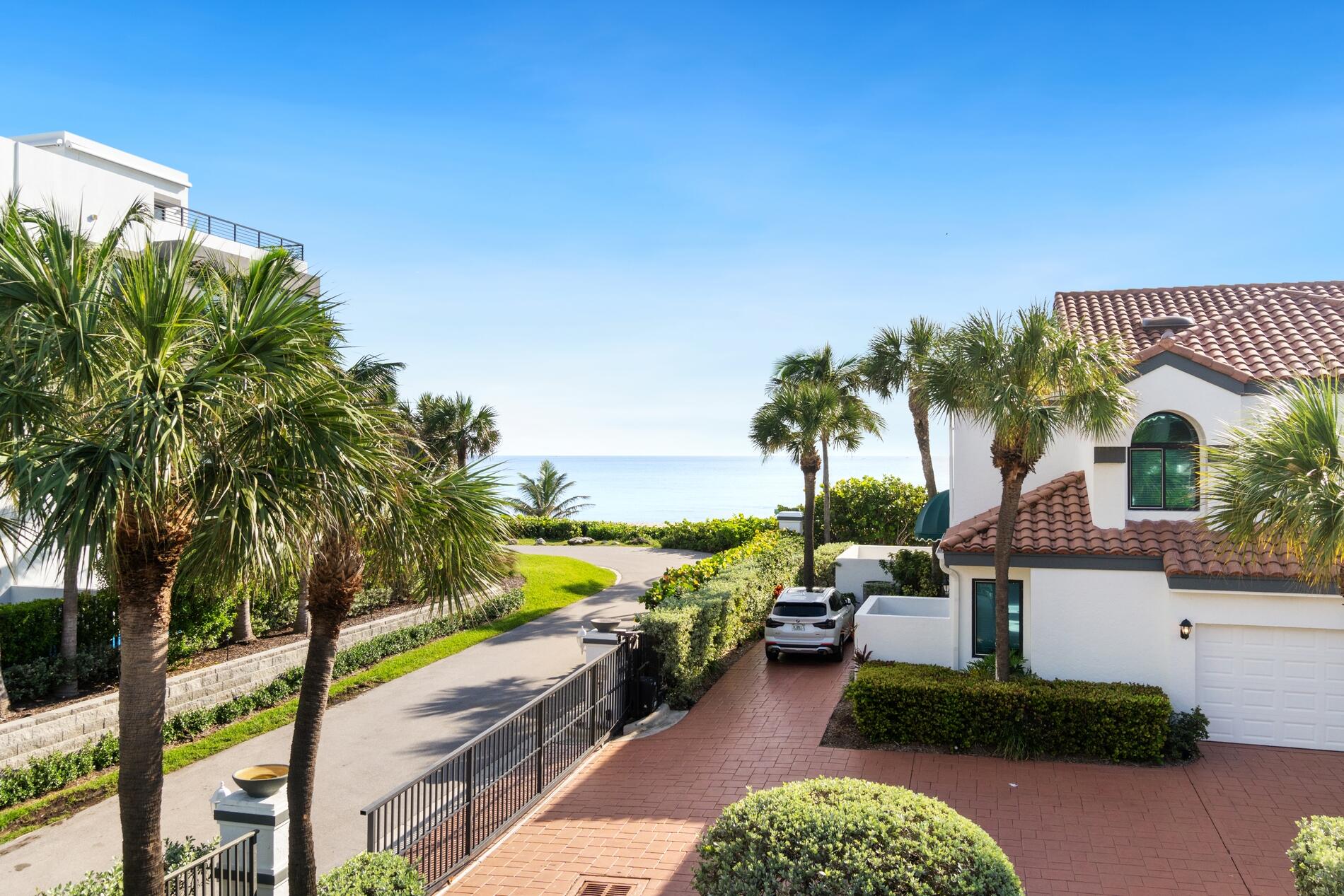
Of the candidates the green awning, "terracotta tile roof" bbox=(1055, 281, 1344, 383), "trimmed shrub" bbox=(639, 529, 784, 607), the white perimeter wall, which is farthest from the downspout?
"trimmed shrub" bbox=(639, 529, 784, 607)

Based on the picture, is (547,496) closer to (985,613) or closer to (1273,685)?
(985,613)

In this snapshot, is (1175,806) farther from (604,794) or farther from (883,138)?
(883,138)

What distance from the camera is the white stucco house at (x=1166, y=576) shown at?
1262 cm

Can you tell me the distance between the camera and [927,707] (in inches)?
504

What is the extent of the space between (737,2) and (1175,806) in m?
13.6

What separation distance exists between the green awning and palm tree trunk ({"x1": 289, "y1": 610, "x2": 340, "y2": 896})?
14.9 m

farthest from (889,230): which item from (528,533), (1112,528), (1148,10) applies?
(528,533)

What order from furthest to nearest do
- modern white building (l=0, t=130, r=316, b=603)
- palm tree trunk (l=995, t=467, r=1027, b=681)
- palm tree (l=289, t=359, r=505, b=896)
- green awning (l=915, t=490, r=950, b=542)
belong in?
green awning (l=915, t=490, r=950, b=542) → modern white building (l=0, t=130, r=316, b=603) → palm tree trunk (l=995, t=467, r=1027, b=681) → palm tree (l=289, t=359, r=505, b=896)

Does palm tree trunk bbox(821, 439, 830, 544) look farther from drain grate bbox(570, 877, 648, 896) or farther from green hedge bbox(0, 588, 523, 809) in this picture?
drain grate bbox(570, 877, 648, 896)

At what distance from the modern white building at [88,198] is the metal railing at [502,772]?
7.61 m

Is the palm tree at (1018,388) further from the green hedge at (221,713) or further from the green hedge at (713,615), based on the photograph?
the green hedge at (221,713)

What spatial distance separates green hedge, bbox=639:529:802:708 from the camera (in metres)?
14.7

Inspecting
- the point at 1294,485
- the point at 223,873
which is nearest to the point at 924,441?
the point at 1294,485

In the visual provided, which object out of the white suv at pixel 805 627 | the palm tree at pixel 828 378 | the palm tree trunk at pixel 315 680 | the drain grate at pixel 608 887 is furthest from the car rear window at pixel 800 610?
the palm tree trunk at pixel 315 680
